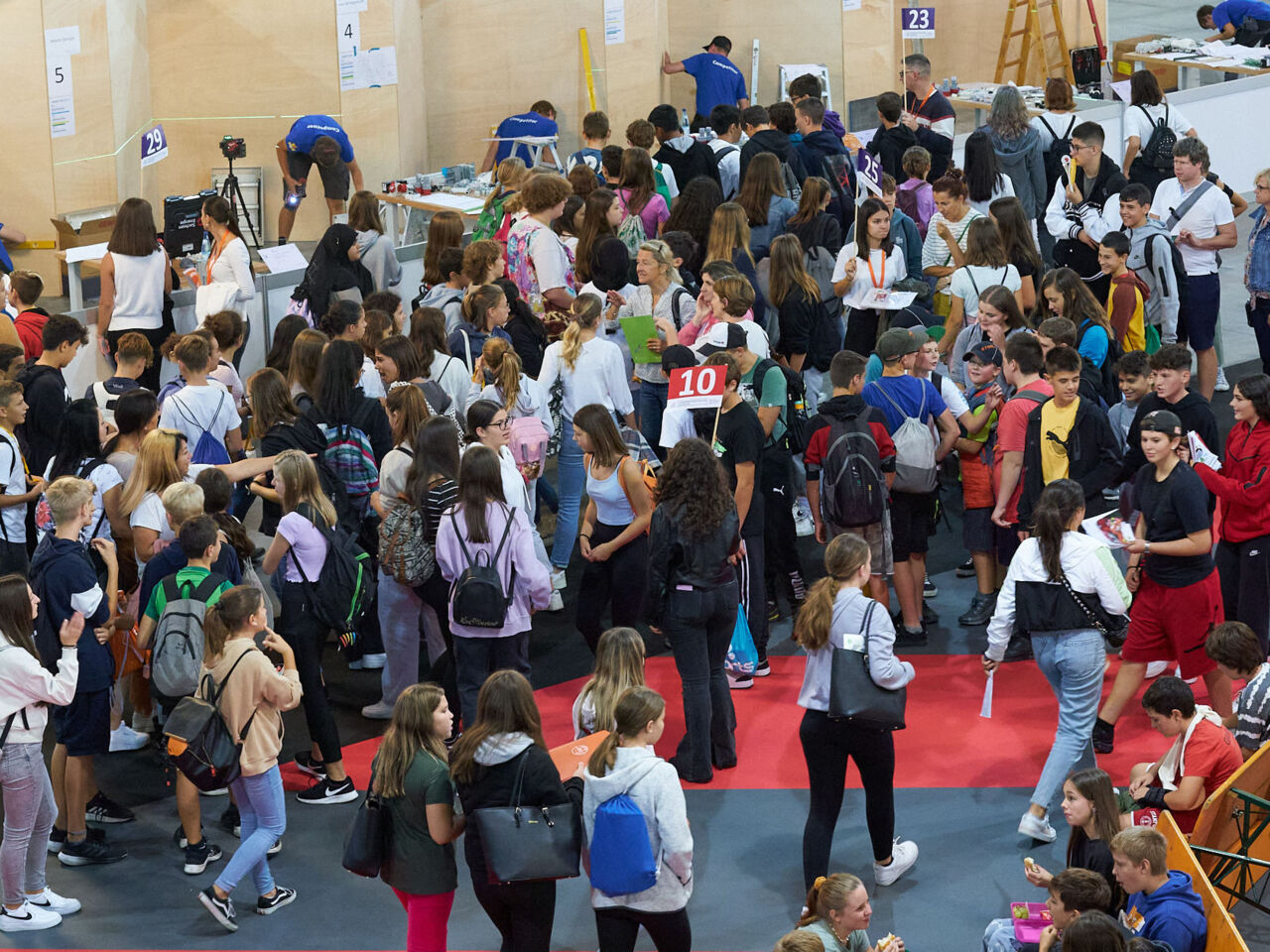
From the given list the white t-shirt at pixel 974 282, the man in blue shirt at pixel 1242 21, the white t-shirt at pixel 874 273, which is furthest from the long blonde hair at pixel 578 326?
the man in blue shirt at pixel 1242 21

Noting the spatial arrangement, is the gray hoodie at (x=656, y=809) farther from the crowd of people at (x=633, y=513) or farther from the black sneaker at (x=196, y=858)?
the black sneaker at (x=196, y=858)

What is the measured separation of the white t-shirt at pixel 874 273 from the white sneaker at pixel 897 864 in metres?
4.00

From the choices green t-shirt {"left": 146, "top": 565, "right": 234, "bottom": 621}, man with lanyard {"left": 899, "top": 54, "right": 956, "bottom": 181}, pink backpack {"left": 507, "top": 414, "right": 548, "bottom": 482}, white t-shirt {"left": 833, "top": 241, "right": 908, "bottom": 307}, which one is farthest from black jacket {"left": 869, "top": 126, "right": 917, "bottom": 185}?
green t-shirt {"left": 146, "top": 565, "right": 234, "bottom": 621}

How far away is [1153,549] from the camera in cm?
696

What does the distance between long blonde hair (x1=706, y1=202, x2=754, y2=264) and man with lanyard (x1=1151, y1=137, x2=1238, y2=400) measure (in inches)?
117

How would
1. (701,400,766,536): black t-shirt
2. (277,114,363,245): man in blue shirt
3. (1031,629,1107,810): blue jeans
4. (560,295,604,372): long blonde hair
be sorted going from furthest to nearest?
(277,114,363,245): man in blue shirt
(560,295,604,372): long blonde hair
(701,400,766,536): black t-shirt
(1031,629,1107,810): blue jeans

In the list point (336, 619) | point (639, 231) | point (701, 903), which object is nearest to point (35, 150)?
point (639, 231)

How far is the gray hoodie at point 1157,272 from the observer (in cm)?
986

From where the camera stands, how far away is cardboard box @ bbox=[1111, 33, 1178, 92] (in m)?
17.5

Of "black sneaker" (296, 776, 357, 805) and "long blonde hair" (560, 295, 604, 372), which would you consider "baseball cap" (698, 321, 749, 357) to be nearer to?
"long blonde hair" (560, 295, 604, 372)

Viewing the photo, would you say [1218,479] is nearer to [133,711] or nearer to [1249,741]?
[1249,741]

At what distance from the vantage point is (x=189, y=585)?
20.9 feet

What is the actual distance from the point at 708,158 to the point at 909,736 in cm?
542

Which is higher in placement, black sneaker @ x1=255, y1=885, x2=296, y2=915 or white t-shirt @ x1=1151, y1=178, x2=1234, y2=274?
white t-shirt @ x1=1151, y1=178, x2=1234, y2=274
